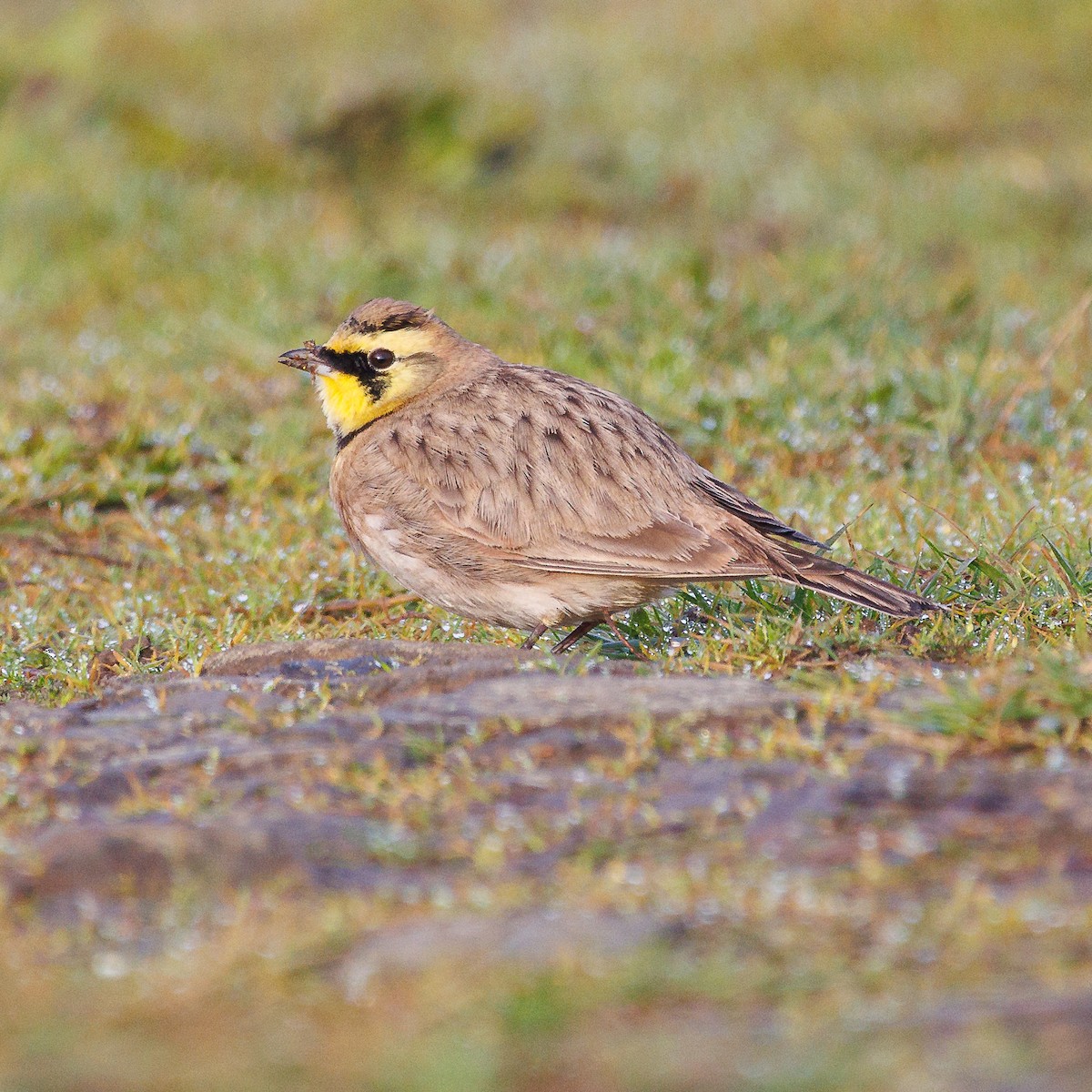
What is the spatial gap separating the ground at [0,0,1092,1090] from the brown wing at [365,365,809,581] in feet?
0.85

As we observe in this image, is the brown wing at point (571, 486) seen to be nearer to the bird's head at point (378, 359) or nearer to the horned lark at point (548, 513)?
the horned lark at point (548, 513)

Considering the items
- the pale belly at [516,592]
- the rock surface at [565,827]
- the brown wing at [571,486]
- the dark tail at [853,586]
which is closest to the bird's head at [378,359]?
the brown wing at [571,486]

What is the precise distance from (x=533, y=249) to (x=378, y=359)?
168 inches

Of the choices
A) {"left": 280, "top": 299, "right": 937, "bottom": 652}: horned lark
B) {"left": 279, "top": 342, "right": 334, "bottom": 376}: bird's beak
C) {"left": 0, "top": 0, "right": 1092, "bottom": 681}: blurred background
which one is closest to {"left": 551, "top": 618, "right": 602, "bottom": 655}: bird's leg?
{"left": 280, "top": 299, "right": 937, "bottom": 652}: horned lark

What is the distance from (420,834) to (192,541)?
11.9 feet

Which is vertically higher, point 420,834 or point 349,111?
point 349,111

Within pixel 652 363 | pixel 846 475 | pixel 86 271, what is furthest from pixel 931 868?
pixel 86 271

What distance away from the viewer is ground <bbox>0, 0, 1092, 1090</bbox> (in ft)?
9.12

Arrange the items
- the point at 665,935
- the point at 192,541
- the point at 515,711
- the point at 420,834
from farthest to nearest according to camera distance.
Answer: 1. the point at 192,541
2. the point at 515,711
3. the point at 420,834
4. the point at 665,935

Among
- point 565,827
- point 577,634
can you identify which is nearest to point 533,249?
point 577,634

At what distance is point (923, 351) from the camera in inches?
326

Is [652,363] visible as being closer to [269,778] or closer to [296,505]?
[296,505]

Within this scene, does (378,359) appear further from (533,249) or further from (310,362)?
(533,249)

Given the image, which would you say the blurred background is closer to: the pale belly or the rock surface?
the pale belly
